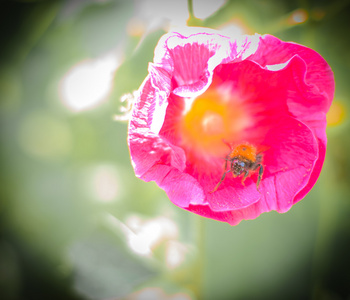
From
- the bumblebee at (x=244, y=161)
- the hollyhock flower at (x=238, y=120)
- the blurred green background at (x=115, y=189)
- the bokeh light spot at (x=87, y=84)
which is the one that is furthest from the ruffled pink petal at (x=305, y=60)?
the bokeh light spot at (x=87, y=84)

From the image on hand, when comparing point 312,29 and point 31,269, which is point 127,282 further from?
point 312,29

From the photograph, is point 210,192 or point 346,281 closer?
point 210,192

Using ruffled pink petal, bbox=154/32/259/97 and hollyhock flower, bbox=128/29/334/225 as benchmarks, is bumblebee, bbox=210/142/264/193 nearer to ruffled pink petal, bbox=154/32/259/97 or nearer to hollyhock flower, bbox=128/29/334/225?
hollyhock flower, bbox=128/29/334/225

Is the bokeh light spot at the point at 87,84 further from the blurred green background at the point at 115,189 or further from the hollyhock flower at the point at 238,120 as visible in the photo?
the hollyhock flower at the point at 238,120

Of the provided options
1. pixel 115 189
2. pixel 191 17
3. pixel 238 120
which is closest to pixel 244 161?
pixel 238 120

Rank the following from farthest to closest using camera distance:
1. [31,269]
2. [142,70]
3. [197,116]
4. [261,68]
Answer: [31,269]
[142,70]
[197,116]
[261,68]

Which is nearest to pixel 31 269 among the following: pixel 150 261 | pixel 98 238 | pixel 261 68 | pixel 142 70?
pixel 98 238

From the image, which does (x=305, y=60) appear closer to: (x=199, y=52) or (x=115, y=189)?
(x=199, y=52)

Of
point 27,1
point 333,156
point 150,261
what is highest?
point 27,1
